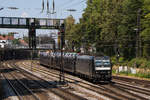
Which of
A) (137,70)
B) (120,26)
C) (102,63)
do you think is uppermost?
(120,26)

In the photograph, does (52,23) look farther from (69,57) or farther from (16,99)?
(16,99)

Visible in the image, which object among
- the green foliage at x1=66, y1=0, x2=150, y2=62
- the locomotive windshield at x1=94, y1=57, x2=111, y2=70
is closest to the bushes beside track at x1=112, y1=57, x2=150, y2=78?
the green foliage at x1=66, y1=0, x2=150, y2=62

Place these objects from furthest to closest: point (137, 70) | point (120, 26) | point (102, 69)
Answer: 1. point (120, 26)
2. point (137, 70)
3. point (102, 69)

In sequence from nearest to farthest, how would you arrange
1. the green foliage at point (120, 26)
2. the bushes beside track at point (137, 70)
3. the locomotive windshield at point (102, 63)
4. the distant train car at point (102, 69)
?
1. the distant train car at point (102, 69)
2. the locomotive windshield at point (102, 63)
3. the bushes beside track at point (137, 70)
4. the green foliage at point (120, 26)

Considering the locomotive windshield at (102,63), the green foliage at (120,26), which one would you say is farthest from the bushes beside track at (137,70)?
the locomotive windshield at (102,63)

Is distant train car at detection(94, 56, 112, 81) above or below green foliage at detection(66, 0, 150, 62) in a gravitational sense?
below

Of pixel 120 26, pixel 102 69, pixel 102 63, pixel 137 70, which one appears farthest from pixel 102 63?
pixel 120 26

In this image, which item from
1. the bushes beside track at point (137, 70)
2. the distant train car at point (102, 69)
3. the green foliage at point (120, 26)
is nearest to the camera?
the distant train car at point (102, 69)

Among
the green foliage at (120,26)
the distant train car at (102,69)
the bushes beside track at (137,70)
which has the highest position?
the green foliage at (120,26)

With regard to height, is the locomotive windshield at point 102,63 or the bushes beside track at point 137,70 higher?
the locomotive windshield at point 102,63

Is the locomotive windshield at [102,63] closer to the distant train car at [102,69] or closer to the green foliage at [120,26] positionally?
the distant train car at [102,69]

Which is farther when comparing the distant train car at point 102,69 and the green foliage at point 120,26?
the green foliage at point 120,26

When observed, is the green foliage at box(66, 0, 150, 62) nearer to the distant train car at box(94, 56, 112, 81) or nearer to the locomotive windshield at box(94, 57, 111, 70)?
the locomotive windshield at box(94, 57, 111, 70)

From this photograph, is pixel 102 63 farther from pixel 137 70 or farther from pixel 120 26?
pixel 120 26
